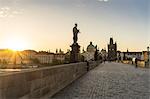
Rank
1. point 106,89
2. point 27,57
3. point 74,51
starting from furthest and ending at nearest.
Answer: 1. point 74,51
2. point 27,57
3. point 106,89

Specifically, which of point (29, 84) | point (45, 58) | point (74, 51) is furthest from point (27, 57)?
point (29, 84)

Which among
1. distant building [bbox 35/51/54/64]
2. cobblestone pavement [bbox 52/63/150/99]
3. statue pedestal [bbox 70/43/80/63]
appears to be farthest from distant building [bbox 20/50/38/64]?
statue pedestal [bbox 70/43/80/63]

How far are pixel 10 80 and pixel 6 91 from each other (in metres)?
0.26

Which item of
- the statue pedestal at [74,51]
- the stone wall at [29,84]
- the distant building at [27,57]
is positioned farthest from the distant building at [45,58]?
the stone wall at [29,84]

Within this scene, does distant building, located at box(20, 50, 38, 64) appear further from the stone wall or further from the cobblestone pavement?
the stone wall

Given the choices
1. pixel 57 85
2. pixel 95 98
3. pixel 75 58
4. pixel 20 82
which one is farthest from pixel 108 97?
pixel 75 58

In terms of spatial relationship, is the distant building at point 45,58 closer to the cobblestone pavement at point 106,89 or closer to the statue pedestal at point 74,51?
the cobblestone pavement at point 106,89

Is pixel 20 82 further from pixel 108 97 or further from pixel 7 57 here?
pixel 7 57

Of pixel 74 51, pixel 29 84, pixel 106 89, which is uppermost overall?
pixel 74 51

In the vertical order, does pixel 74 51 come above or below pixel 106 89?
above

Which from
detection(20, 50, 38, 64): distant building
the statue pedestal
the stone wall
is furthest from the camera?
the statue pedestal

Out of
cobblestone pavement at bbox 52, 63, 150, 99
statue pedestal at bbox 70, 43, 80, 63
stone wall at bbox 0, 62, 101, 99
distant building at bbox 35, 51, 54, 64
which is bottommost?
cobblestone pavement at bbox 52, 63, 150, 99

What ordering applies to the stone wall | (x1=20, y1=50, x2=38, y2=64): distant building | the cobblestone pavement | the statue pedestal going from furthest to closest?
the statue pedestal → (x1=20, y1=50, x2=38, y2=64): distant building → the cobblestone pavement → the stone wall

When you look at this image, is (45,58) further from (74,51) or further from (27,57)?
(74,51)
